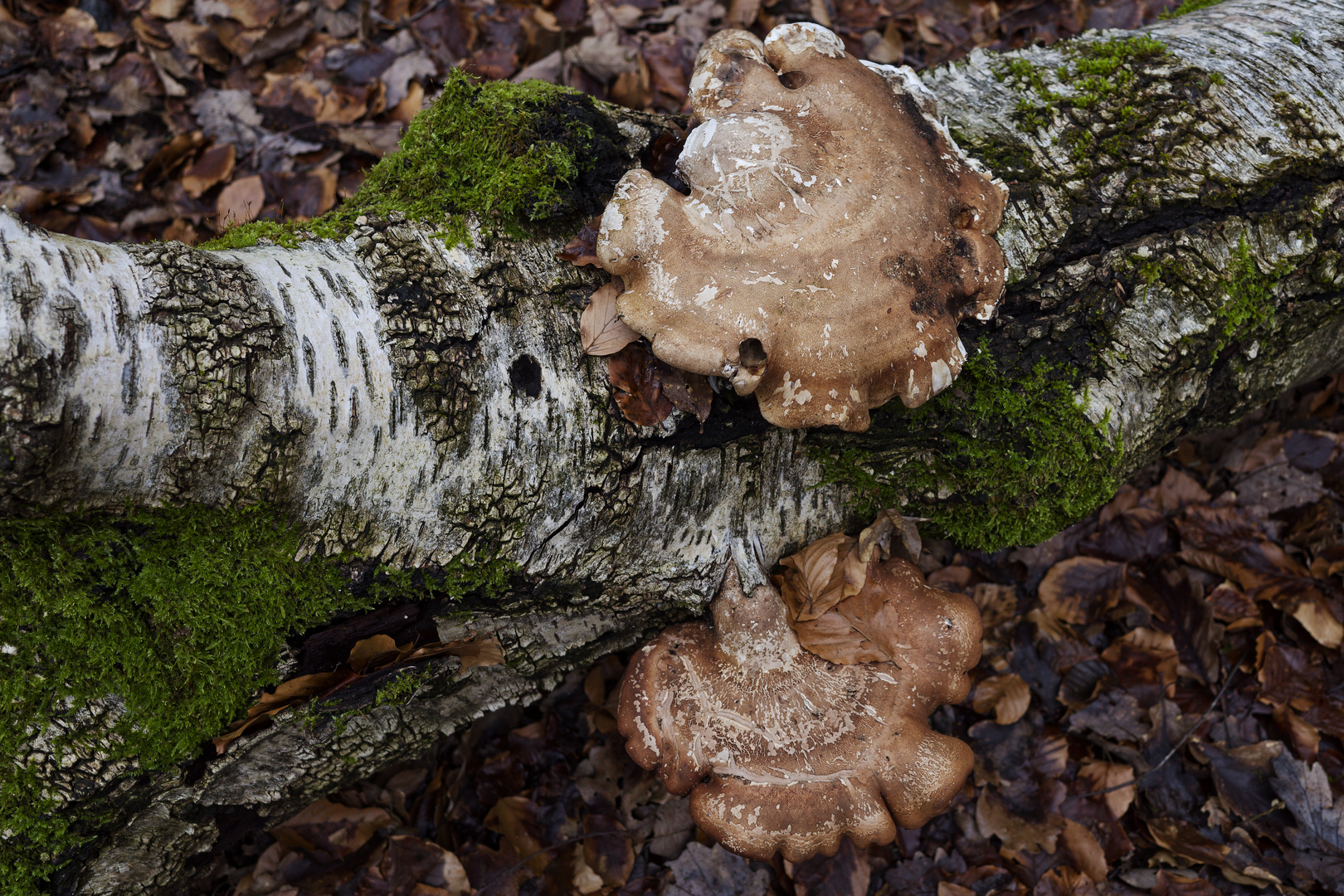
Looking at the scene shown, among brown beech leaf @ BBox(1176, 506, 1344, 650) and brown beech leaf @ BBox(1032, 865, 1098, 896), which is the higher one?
brown beech leaf @ BBox(1176, 506, 1344, 650)

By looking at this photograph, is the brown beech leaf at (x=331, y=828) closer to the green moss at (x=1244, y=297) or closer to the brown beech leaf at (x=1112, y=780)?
the brown beech leaf at (x=1112, y=780)

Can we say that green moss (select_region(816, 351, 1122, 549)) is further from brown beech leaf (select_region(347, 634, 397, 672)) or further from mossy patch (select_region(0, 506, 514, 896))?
mossy patch (select_region(0, 506, 514, 896))

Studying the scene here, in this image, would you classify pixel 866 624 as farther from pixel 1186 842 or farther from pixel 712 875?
pixel 1186 842

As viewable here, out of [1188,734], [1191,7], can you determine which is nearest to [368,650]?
[1188,734]

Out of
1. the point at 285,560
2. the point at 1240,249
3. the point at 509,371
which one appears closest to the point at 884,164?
the point at 509,371

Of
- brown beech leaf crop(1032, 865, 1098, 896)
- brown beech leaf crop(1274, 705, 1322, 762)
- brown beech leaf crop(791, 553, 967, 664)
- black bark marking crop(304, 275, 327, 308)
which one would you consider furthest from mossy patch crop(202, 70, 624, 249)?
brown beech leaf crop(1274, 705, 1322, 762)

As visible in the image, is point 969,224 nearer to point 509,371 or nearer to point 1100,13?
point 509,371

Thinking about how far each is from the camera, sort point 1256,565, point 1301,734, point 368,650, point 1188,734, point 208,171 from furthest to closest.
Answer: point 208,171 < point 1256,565 < point 1188,734 < point 1301,734 < point 368,650
